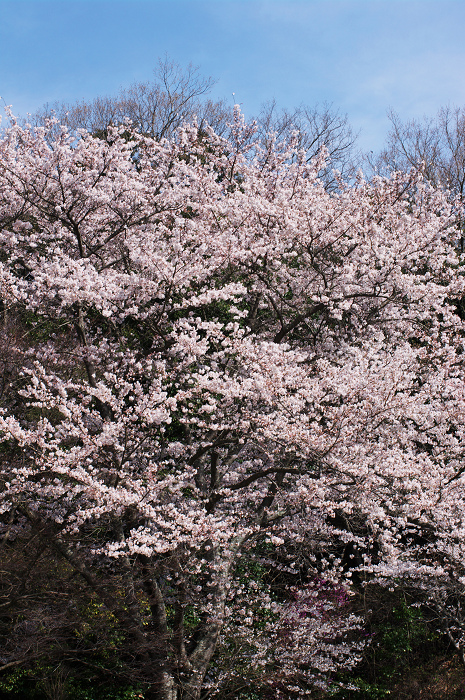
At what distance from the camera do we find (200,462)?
8289mm

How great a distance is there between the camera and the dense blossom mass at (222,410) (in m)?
6.53

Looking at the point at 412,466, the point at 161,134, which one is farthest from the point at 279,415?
the point at 161,134

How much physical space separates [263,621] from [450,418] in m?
4.23

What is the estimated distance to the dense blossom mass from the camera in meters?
6.53

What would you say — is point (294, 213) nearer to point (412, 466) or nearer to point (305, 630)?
point (412, 466)

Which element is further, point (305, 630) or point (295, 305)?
point (295, 305)

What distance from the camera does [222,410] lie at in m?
7.67

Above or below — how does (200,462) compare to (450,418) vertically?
below

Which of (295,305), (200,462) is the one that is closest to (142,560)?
(200,462)

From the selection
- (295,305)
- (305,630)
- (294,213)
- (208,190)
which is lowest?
(305,630)

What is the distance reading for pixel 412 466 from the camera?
6.96 metres

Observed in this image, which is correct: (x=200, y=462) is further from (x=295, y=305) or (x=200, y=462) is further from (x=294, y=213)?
(x=294, y=213)

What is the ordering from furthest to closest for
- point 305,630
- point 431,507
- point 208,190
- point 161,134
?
1. point 161,134
2. point 208,190
3. point 305,630
4. point 431,507

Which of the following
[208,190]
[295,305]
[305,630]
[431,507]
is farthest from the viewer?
[208,190]
